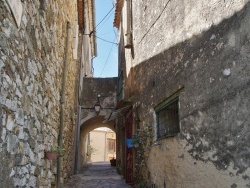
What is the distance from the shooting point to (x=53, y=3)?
4395 millimetres

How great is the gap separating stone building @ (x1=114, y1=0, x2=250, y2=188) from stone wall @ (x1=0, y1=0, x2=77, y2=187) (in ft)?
6.82

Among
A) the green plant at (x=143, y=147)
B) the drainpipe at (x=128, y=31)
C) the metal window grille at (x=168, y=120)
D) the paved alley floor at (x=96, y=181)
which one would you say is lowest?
the paved alley floor at (x=96, y=181)

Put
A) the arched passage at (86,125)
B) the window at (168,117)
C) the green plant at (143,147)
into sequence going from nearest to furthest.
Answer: the window at (168,117)
the green plant at (143,147)
the arched passage at (86,125)

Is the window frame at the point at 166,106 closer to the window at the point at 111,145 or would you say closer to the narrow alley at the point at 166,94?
the narrow alley at the point at 166,94

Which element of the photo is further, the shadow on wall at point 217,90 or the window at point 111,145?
the window at point 111,145

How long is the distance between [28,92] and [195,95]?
2.21 metres

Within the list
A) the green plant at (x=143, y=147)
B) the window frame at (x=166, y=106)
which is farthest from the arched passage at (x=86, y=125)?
the window frame at (x=166, y=106)

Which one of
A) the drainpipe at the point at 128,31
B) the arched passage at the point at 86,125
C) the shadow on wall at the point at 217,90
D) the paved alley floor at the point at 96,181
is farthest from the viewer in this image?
the arched passage at the point at 86,125

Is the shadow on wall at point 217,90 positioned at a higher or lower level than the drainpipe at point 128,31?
lower

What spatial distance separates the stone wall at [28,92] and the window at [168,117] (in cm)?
210

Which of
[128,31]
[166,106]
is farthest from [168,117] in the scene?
[128,31]

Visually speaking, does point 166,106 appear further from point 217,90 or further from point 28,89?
point 28,89

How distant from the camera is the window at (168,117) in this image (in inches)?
182

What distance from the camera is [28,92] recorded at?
9.87ft
